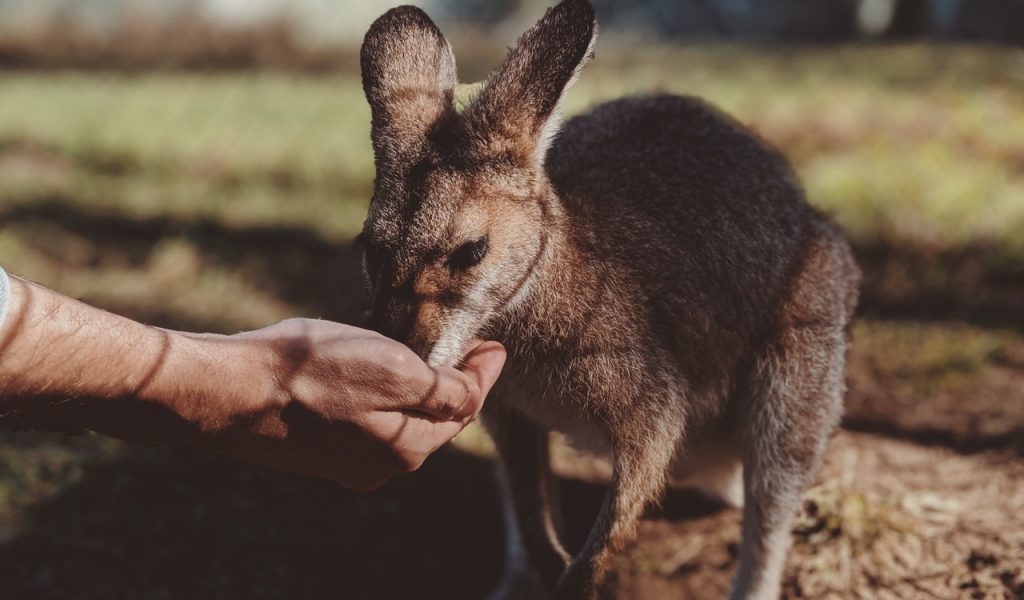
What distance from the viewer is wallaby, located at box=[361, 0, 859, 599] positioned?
2281mm

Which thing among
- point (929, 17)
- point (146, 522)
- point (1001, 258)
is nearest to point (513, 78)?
point (146, 522)

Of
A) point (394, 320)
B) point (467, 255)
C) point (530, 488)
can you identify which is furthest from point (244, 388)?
point (530, 488)

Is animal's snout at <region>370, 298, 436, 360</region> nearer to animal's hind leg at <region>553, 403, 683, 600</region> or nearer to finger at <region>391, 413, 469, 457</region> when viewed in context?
finger at <region>391, 413, 469, 457</region>

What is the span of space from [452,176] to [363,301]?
81 centimetres

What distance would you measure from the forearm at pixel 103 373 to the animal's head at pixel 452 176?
0.43 meters

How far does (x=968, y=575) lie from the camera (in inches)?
110

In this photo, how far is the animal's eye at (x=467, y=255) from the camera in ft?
7.38

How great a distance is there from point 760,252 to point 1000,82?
584 cm

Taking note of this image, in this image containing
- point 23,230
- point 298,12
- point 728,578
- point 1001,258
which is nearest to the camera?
point 728,578

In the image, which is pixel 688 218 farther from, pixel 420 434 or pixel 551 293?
pixel 420 434

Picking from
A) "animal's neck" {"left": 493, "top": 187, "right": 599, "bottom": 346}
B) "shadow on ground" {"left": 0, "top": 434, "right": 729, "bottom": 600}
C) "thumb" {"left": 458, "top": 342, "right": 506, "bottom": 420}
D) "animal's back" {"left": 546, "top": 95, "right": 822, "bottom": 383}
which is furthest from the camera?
"shadow on ground" {"left": 0, "top": 434, "right": 729, "bottom": 600}

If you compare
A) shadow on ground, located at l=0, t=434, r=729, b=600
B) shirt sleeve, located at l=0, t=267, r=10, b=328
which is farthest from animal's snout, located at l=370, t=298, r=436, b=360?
shadow on ground, located at l=0, t=434, r=729, b=600

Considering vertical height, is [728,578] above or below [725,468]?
below

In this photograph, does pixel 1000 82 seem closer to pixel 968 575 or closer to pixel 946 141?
pixel 946 141
